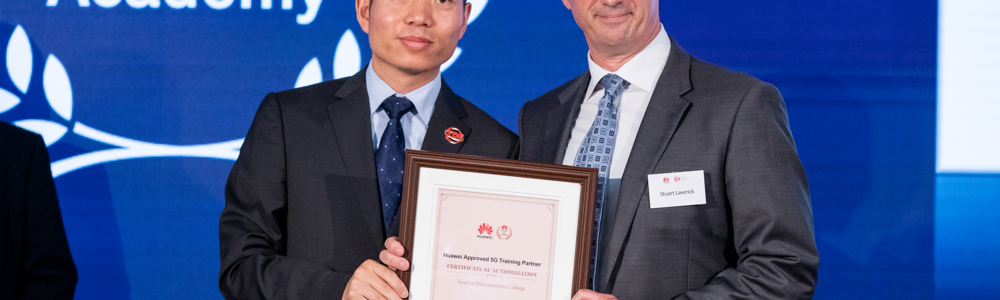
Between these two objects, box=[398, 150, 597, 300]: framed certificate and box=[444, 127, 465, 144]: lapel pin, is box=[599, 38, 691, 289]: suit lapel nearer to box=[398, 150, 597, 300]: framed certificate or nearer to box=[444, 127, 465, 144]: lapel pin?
box=[398, 150, 597, 300]: framed certificate

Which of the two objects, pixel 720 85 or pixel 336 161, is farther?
pixel 336 161

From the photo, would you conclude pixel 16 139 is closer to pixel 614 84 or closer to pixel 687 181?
pixel 614 84

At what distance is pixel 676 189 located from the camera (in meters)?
1.65

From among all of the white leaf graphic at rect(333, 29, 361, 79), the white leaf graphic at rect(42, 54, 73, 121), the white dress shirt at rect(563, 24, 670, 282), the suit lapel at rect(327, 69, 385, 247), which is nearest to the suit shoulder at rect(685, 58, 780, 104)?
the white dress shirt at rect(563, 24, 670, 282)

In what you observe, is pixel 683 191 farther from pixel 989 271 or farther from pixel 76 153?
pixel 76 153

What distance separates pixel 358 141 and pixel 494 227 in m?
0.58

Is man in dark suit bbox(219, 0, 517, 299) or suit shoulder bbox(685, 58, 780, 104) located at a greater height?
suit shoulder bbox(685, 58, 780, 104)

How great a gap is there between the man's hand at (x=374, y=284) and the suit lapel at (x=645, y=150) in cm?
51

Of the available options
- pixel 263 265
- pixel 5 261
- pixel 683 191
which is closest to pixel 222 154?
pixel 5 261

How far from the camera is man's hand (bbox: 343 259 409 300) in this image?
5.12 feet

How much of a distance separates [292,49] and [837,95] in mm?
2404

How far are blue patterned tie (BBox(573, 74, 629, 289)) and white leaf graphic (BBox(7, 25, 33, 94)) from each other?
104 inches

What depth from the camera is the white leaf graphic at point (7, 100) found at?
309 cm

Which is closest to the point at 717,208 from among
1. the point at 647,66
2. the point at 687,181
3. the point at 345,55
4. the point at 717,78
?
the point at 687,181
